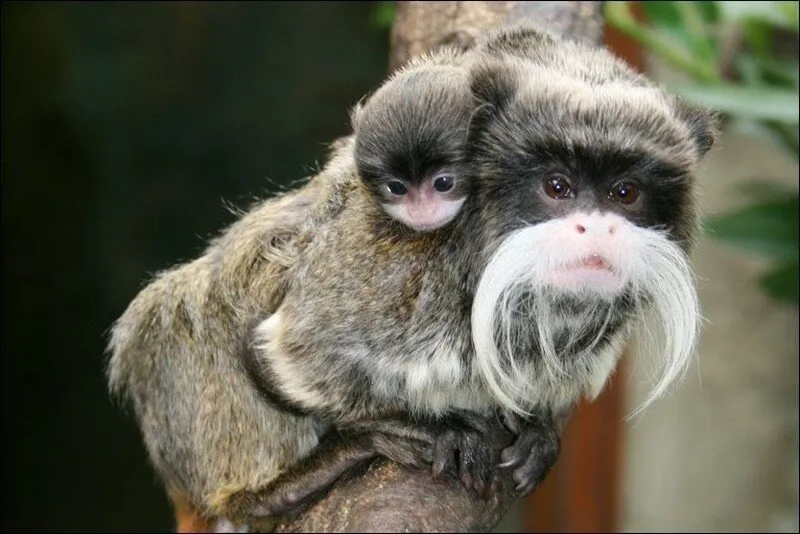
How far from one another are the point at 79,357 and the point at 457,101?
200 centimetres

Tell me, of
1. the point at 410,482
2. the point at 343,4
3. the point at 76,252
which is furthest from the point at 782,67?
the point at 76,252

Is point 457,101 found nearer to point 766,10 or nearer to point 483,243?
point 483,243

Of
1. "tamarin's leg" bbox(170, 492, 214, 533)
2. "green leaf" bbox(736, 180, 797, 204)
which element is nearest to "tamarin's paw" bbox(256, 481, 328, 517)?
"tamarin's leg" bbox(170, 492, 214, 533)

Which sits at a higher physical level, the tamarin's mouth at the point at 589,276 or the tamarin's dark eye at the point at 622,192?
the tamarin's dark eye at the point at 622,192

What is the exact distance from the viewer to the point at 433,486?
1454mm

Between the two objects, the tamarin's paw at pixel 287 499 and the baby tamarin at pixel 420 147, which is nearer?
the baby tamarin at pixel 420 147

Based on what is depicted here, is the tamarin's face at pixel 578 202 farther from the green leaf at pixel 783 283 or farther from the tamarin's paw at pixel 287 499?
the green leaf at pixel 783 283

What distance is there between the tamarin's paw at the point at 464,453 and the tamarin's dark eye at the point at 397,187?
0.38 metres

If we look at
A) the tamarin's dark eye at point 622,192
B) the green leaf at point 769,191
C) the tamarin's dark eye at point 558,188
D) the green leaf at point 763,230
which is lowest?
the green leaf at point 769,191

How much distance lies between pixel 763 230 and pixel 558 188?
1.13m

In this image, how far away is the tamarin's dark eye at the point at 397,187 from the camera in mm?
1386

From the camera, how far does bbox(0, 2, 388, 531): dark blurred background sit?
2854mm

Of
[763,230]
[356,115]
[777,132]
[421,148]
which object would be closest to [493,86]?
[421,148]

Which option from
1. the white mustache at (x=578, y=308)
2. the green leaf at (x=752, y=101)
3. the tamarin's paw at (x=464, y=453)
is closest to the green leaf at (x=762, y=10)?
the green leaf at (x=752, y=101)
